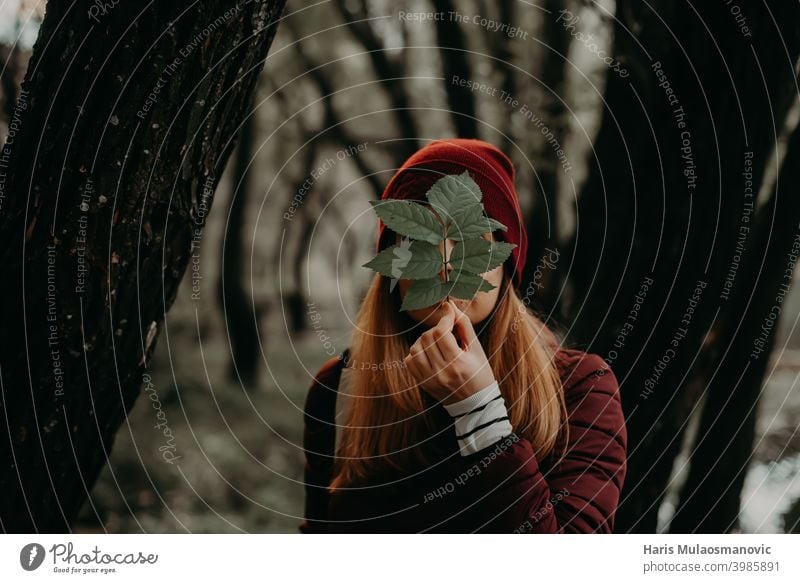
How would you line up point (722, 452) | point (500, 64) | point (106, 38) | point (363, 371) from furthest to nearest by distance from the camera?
1. point (500, 64)
2. point (722, 452)
3. point (363, 371)
4. point (106, 38)

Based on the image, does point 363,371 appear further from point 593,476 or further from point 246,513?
point 246,513

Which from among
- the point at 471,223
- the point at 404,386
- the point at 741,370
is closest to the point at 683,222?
the point at 741,370

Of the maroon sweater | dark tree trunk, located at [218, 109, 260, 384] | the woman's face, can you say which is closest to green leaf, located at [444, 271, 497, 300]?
the woman's face

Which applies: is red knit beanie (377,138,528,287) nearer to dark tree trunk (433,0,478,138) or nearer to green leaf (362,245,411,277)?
green leaf (362,245,411,277)

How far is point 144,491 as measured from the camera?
4.09 ft

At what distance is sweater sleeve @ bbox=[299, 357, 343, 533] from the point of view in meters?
0.86

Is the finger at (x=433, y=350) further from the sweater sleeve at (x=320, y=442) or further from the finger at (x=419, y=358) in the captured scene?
the sweater sleeve at (x=320, y=442)

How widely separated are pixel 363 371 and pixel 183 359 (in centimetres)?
119

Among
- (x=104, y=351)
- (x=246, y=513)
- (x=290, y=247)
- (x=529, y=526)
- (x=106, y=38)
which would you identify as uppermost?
(x=106, y=38)

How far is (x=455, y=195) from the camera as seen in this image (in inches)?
30.3

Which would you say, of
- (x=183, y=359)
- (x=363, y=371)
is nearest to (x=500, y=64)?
(x=363, y=371)

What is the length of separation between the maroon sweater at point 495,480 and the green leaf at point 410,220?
7.9 inches

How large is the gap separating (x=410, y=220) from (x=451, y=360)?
160 millimetres

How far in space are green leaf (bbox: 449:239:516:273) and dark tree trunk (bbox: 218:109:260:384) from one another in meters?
0.78
